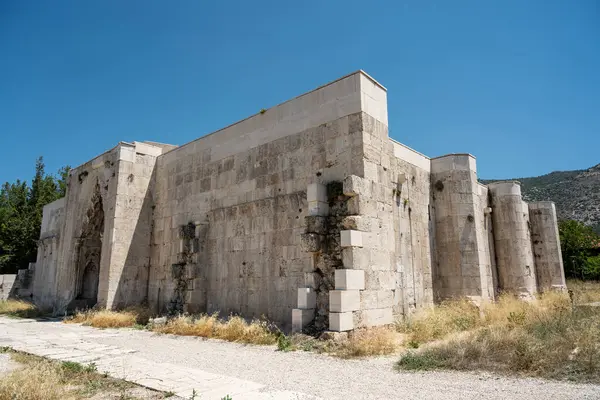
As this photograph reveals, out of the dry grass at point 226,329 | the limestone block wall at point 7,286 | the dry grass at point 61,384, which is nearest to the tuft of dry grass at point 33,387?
the dry grass at point 61,384

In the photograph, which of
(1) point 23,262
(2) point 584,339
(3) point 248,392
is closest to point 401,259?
(2) point 584,339

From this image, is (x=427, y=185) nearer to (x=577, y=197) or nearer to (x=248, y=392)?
(x=248, y=392)

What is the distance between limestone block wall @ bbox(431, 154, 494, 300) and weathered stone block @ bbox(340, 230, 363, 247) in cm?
535

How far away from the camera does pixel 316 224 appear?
9.02 m

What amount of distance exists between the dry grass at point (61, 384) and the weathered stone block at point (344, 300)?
4.03 m

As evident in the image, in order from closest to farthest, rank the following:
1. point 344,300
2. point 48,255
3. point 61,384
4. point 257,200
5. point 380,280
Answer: point 61,384, point 344,300, point 380,280, point 257,200, point 48,255

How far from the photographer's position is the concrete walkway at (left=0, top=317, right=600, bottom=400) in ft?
15.7

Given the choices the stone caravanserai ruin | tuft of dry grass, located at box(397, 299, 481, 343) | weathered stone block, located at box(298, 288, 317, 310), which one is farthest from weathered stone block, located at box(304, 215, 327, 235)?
tuft of dry grass, located at box(397, 299, 481, 343)

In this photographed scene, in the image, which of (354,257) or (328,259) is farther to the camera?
(328,259)

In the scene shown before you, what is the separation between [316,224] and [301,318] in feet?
6.51

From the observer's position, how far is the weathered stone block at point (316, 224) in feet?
29.5

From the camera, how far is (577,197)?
163ft

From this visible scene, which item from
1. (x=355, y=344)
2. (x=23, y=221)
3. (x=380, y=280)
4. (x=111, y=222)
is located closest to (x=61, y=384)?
(x=355, y=344)

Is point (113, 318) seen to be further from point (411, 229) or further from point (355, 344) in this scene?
point (411, 229)
